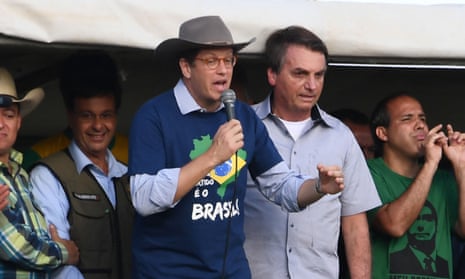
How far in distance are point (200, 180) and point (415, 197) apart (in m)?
1.48

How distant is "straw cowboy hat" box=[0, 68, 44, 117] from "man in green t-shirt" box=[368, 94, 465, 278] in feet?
5.65

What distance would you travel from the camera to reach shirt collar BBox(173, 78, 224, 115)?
4586mm

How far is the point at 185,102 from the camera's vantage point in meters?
4.60

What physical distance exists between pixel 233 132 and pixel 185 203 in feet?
→ 1.43

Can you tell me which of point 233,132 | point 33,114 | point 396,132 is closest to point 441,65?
point 396,132

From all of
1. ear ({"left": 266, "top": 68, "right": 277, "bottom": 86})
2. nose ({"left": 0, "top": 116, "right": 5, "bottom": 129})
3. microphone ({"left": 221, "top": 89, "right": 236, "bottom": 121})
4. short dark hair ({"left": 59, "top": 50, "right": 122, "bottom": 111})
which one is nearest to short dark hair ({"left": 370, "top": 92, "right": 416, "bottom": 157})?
ear ({"left": 266, "top": 68, "right": 277, "bottom": 86})

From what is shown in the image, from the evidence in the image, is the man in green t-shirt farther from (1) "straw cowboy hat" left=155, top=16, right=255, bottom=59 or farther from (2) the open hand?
(2) the open hand

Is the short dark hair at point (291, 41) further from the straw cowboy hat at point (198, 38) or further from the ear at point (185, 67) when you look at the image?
the ear at point (185, 67)

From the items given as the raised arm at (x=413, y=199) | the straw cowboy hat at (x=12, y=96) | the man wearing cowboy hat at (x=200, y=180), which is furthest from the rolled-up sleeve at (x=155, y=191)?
the raised arm at (x=413, y=199)

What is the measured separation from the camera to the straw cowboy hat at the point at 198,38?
4.58 metres

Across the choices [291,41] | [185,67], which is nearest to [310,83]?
[291,41]

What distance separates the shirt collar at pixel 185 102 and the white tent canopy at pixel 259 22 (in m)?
0.37

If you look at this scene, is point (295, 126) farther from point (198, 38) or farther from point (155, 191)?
point (155, 191)

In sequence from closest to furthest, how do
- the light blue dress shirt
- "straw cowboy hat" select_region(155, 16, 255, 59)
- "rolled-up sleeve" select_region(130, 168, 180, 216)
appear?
"rolled-up sleeve" select_region(130, 168, 180, 216) < "straw cowboy hat" select_region(155, 16, 255, 59) < the light blue dress shirt
